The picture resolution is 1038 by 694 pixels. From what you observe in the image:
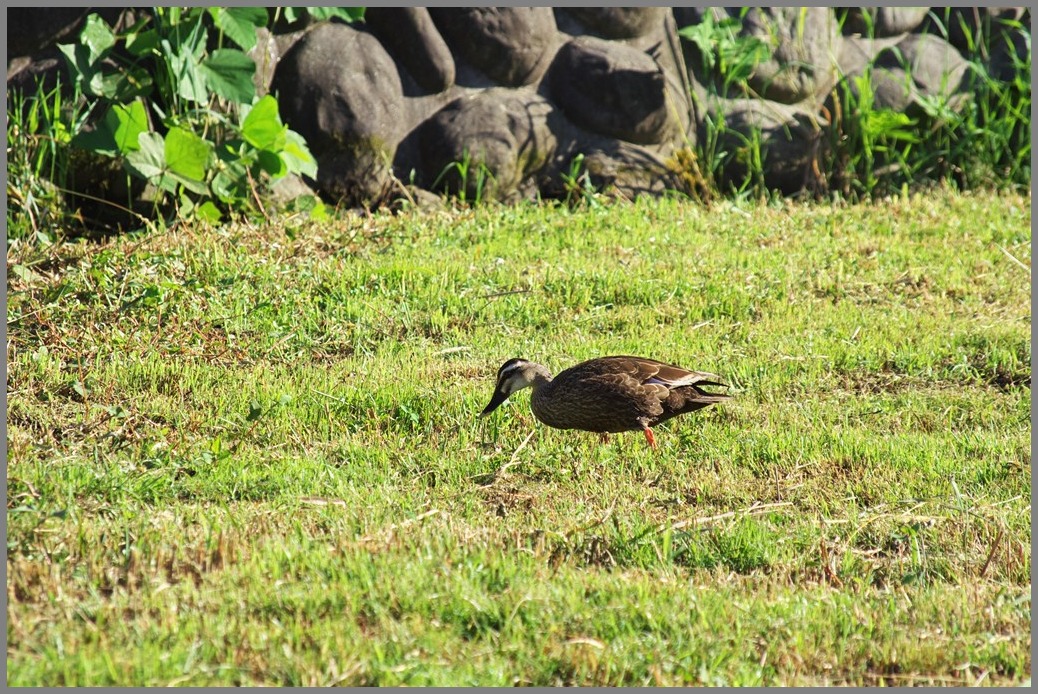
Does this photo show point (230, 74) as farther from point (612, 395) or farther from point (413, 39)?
point (612, 395)

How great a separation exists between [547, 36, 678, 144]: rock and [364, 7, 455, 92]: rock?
3.44 feet

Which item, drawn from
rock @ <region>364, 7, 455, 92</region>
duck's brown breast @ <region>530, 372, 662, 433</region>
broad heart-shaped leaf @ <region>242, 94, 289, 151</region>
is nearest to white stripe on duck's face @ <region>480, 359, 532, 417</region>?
duck's brown breast @ <region>530, 372, 662, 433</region>

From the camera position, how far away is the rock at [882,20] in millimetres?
10789

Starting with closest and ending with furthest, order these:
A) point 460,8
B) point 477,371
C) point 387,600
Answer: point 387,600 → point 477,371 → point 460,8

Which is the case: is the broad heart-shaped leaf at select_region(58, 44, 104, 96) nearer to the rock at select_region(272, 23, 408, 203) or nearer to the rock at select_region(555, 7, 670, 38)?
the rock at select_region(272, 23, 408, 203)

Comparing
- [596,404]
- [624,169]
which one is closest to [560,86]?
[624,169]

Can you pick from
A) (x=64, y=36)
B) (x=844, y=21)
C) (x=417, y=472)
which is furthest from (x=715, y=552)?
(x=844, y=21)

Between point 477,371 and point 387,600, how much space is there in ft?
8.25

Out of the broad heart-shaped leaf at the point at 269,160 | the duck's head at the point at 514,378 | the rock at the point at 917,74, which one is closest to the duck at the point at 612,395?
the duck's head at the point at 514,378

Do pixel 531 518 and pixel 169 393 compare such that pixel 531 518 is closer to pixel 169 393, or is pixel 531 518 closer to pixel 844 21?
pixel 169 393

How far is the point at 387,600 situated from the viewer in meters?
3.93

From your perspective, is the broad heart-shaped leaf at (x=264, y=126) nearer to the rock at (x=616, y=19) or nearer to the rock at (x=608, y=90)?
the rock at (x=608, y=90)

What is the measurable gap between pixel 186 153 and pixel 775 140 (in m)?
5.01

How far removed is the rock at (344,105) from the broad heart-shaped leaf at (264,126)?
0.70 meters
